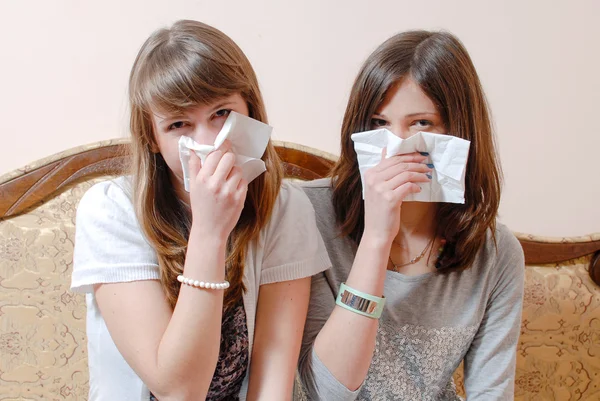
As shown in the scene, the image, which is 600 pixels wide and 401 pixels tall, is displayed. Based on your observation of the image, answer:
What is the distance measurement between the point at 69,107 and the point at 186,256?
69 centimetres

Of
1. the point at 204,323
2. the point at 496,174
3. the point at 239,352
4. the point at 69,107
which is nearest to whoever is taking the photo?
the point at 204,323

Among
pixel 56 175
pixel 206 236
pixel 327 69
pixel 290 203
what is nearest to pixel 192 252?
pixel 206 236

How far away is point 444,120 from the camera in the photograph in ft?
3.08

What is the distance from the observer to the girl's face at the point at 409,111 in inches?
36.3

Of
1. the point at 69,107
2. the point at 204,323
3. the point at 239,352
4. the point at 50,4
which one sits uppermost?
the point at 50,4

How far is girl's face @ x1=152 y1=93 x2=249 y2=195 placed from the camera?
801 mm

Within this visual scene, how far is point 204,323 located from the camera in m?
0.79

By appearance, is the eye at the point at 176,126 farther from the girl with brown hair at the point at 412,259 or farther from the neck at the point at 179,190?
the girl with brown hair at the point at 412,259

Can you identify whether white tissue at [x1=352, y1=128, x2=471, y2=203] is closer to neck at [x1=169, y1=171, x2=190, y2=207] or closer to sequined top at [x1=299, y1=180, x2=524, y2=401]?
sequined top at [x1=299, y1=180, x2=524, y2=401]

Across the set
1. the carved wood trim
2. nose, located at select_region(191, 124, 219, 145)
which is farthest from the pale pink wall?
nose, located at select_region(191, 124, 219, 145)

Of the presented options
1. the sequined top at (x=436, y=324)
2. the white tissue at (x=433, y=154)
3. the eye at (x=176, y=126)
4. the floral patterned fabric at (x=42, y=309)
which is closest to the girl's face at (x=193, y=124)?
the eye at (x=176, y=126)

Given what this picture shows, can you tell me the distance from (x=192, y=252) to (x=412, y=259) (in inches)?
18.0

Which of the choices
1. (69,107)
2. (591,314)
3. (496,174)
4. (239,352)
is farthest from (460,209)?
(69,107)

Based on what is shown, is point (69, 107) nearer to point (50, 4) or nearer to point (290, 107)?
point (50, 4)
